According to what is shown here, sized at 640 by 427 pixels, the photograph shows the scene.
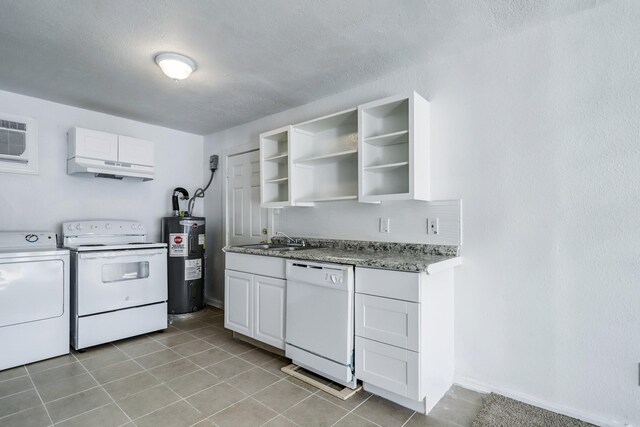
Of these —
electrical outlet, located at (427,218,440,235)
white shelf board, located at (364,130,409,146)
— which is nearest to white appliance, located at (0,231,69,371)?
white shelf board, located at (364,130,409,146)

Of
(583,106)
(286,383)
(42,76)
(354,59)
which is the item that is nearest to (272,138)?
(354,59)

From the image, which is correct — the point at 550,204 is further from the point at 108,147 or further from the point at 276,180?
Result: the point at 108,147

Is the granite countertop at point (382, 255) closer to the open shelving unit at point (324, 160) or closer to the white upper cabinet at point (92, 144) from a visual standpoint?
the open shelving unit at point (324, 160)

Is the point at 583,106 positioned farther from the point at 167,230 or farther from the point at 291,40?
the point at 167,230

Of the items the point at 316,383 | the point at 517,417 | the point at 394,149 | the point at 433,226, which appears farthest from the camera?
the point at 394,149

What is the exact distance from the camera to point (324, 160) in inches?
120

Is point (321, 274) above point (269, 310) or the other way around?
above

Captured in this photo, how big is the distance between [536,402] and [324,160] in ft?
7.65

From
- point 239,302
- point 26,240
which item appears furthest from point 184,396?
point 26,240

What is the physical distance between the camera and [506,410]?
1.99 m

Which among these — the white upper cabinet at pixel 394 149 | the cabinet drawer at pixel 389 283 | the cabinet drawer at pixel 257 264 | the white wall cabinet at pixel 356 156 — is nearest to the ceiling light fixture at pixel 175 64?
the white wall cabinet at pixel 356 156

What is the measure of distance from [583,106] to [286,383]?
2.60 meters

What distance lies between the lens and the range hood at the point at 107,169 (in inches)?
129

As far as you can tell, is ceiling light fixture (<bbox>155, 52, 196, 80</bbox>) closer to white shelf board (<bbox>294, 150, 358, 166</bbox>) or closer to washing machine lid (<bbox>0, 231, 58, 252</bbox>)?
white shelf board (<bbox>294, 150, 358, 166</bbox>)
